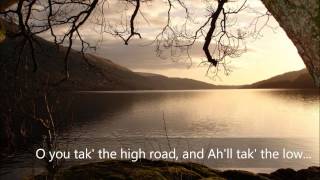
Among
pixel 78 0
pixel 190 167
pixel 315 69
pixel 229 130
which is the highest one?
pixel 78 0

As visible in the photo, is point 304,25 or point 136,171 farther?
point 136,171

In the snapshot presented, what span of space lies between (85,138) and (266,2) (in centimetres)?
6699

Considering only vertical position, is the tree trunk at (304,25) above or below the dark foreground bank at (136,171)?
above

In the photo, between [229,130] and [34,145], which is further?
[229,130]

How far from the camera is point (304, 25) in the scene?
1.44 m

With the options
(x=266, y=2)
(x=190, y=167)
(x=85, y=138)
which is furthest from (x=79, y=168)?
(x=85, y=138)

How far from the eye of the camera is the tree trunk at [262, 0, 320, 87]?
140 centimetres

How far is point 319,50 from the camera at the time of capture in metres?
1.41

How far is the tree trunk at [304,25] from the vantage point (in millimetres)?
1398

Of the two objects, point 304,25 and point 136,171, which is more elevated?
point 304,25

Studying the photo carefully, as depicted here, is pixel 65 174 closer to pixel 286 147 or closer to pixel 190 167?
pixel 190 167

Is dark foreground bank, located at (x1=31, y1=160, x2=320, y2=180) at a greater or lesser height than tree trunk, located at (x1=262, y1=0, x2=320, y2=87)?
→ lesser

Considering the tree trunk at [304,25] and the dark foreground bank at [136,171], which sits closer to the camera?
the tree trunk at [304,25]

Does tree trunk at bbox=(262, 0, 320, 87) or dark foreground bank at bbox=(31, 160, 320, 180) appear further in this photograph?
dark foreground bank at bbox=(31, 160, 320, 180)
